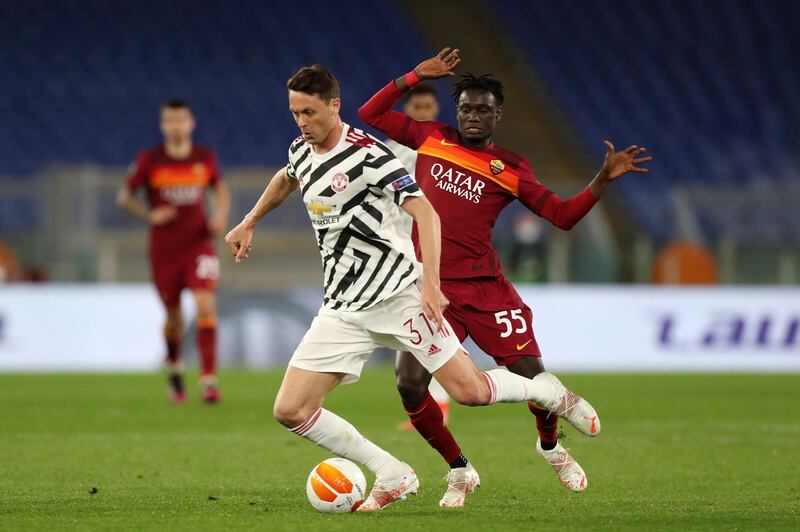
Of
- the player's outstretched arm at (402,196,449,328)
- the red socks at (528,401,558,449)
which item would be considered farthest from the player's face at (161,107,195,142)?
the player's outstretched arm at (402,196,449,328)

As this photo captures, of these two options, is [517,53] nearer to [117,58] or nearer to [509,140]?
[509,140]

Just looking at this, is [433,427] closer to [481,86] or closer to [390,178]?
[390,178]

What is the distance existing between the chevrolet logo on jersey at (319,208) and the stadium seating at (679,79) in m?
15.4

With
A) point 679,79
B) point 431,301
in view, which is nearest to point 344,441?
point 431,301

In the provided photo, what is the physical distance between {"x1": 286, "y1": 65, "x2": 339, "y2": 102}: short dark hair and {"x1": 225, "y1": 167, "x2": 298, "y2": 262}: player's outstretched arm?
564 mm

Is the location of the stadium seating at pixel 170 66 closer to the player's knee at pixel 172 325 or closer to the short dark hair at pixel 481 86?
the player's knee at pixel 172 325

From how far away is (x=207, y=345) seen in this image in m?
10.9

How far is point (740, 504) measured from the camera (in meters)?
5.75

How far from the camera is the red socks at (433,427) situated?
236 inches

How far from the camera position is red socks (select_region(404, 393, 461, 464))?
19.7ft

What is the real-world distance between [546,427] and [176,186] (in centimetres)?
551

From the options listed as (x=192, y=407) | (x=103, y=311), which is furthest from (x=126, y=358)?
(x=192, y=407)

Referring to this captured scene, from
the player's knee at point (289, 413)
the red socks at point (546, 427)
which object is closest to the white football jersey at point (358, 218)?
the player's knee at point (289, 413)

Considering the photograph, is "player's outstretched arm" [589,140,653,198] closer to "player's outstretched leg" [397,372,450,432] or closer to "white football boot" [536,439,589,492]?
"white football boot" [536,439,589,492]
